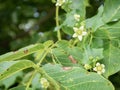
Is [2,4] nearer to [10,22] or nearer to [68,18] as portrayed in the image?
[10,22]

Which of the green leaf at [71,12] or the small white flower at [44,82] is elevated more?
the green leaf at [71,12]

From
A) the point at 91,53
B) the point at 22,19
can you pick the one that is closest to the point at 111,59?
the point at 91,53

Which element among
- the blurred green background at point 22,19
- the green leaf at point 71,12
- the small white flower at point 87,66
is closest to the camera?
the small white flower at point 87,66

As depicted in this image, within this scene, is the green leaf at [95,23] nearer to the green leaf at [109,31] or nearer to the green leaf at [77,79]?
the green leaf at [109,31]

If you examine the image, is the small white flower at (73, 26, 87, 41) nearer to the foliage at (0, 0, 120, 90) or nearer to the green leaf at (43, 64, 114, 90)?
the foliage at (0, 0, 120, 90)

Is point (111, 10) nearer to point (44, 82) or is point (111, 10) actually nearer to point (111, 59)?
point (111, 59)

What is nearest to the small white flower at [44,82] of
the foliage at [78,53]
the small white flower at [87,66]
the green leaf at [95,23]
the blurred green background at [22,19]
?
the foliage at [78,53]

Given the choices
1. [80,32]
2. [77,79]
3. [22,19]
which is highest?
[80,32]

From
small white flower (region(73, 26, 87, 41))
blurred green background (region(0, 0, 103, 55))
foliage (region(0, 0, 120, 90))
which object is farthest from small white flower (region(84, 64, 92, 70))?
blurred green background (region(0, 0, 103, 55))
